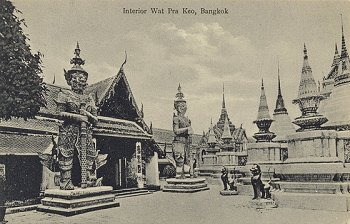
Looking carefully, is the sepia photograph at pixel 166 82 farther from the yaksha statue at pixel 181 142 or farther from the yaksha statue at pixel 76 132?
the yaksha statue at pixel 181 142

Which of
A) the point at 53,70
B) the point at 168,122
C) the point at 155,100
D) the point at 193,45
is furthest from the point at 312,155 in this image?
the point at 53,70

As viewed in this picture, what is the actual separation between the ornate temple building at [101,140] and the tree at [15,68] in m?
0.65

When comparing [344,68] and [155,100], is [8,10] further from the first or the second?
[344,68]

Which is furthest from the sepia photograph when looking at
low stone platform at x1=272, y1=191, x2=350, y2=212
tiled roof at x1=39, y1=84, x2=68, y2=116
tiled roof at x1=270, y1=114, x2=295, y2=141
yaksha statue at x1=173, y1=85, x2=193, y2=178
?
tiled roof at x1=270, y1=114, x2=295, y2=141

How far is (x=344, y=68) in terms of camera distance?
8570 mm

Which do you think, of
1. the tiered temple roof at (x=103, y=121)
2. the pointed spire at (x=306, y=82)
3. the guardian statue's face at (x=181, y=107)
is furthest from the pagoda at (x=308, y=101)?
the tiered temple roof at (x=103, y=121)

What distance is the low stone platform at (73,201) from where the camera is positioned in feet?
18.6

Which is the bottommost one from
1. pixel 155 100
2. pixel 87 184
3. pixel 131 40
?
pixel 87 184

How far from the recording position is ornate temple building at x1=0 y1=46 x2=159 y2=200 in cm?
700

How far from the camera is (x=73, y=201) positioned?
18.7ft

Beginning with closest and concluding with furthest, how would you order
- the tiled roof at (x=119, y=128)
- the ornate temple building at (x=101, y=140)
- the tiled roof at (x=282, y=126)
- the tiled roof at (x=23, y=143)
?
1. the tiled roof at (x=23, y=143)
2. the ornate temple building at (x=101, y=140)
3. the tiled roof at (x=119, y=128)
4. the tiled roof at (x=282, y=126)

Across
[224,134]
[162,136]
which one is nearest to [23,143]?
[224,134]

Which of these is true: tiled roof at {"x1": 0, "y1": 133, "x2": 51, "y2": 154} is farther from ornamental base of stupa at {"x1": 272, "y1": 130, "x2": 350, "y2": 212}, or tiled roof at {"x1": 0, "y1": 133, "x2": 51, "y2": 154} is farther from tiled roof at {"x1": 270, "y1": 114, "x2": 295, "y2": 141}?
tiled roof at {"x1": 270, "y1": 114, "x2": 295, "y2": 141}

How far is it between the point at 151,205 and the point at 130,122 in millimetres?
3415
